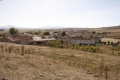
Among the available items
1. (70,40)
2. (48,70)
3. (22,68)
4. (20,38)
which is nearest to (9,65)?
(22,68)

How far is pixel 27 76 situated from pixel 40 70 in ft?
5.67

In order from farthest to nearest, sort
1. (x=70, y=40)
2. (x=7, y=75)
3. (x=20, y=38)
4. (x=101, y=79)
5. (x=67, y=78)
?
(x=70, y=40)
(x=20, y=38)
(x=101, y=79)
(x=67, y=78)
(x=7, y=75)

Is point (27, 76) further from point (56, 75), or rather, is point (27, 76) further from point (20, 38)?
point (20, 38)

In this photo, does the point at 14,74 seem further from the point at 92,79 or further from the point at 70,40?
the point at 70,40

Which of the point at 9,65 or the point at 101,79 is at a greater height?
the point at 9,65

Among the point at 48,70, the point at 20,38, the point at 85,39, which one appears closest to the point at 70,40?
the point at 85,39

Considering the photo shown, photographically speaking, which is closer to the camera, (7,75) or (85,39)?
(7,75)

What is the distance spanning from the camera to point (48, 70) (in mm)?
12203

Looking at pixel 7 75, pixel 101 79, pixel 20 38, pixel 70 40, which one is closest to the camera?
pixel 7 75

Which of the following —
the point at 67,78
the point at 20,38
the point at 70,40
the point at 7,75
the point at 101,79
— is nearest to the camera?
the point at 7,75

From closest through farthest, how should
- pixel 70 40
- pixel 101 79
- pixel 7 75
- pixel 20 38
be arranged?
pixel 7 75, pixel 101 79, pixel 20 38, pixel 70 40

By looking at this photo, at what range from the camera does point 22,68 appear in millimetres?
11859

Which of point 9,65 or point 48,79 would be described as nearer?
point 48,79

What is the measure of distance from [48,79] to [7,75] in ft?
7.53
